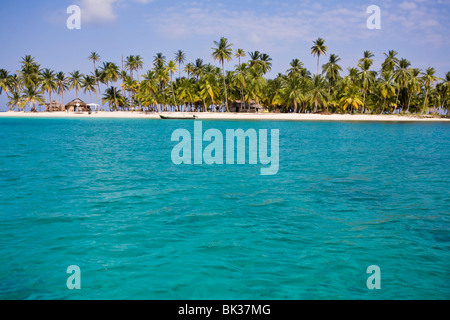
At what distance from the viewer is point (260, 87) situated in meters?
97.1

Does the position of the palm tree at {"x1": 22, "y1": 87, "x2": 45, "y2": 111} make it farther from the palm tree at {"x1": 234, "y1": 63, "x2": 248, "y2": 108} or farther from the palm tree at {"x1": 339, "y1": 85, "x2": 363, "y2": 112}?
the palm tree at {"x1": 339, "y1": 85, "x2": 363, "y2": 112}

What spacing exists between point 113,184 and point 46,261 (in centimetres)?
744

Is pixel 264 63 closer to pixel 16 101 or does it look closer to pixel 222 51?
pixel 222 51

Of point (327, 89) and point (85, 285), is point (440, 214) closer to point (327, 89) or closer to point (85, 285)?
point (85, 285)

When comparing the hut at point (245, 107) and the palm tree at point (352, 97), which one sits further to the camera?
the hut at point (245, 107)

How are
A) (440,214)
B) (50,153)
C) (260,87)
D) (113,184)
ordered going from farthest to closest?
(260,87), (50,153), (113,184), (440,214)

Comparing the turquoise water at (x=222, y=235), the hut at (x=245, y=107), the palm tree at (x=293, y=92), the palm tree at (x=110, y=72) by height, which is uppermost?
the palm tree at (x=110, y=72)

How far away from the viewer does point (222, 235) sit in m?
8.97

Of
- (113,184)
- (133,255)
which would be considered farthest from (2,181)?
(133,255)

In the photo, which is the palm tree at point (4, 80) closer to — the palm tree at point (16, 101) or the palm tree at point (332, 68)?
the palm tree at point (16, 101)

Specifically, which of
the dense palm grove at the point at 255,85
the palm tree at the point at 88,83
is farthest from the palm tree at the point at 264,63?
the palm tree at the point at 88,83

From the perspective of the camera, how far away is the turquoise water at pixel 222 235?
6.53m

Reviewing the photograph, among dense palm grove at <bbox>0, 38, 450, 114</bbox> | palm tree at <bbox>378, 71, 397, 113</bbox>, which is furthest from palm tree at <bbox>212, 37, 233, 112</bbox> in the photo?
palm tree at <bbox>378, 71, 397, 113</bbox>

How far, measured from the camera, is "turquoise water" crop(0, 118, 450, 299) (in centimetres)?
653
